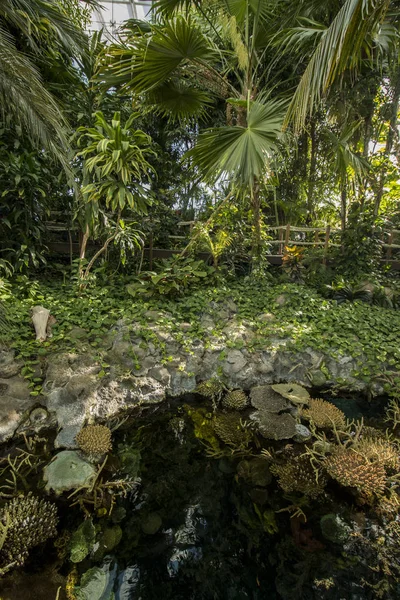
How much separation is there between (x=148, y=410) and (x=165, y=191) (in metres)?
4.57

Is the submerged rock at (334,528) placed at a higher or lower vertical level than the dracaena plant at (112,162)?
lower

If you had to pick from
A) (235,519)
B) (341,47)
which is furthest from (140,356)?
(341,47)

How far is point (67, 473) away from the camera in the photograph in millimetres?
2252

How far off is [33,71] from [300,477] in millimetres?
4291

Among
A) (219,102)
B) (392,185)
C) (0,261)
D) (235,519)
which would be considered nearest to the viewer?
(235,519)

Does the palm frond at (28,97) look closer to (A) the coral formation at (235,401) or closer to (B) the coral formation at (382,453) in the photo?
(A) the coral formation at (235,401)

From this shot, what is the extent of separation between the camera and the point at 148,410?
10.6 feet

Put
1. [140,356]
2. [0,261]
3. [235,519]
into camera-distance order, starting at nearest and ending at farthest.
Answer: [235,519] → [140,356] → [0,261]

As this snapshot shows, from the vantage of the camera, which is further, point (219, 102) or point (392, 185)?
point (392, 185)

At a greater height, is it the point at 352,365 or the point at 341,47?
the point at 341,47

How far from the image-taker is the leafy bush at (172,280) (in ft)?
14.1

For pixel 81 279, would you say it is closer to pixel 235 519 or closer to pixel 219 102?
pixel 235 519

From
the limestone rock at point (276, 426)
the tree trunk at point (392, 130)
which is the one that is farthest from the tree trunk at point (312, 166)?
the limestone rock at point (276, 426)

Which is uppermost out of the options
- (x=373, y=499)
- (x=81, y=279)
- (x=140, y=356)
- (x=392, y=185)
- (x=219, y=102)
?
(x=219, y=102)
